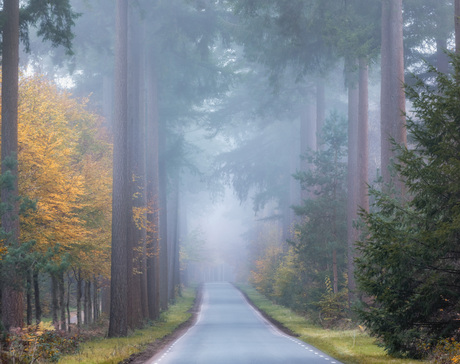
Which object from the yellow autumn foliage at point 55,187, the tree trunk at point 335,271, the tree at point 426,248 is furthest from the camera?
the tree trunk at point 335,271

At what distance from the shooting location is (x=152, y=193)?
37875 mm

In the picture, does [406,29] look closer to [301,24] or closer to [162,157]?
[301,24]

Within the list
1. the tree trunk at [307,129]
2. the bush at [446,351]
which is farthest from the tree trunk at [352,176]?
the tree trunk at [307,129]

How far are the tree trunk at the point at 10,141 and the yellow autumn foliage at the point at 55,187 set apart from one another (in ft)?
3.62

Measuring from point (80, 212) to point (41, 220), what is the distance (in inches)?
204

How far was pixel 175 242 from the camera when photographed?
6209 cm

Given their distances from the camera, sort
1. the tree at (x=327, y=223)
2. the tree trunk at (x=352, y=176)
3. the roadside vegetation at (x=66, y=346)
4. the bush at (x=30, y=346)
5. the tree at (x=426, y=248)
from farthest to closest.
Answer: the tree at (x=327, y=223) < the tree trunk at (x=352, y=176) < the roadside vegetation at (x=66, y=346) < the bush at (x=30, y=346) < the tree at (x=426, y=248)

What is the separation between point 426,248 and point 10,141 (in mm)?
11425

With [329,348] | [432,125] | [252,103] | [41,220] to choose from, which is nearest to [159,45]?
[252,103]

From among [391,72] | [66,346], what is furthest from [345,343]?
[391,72]

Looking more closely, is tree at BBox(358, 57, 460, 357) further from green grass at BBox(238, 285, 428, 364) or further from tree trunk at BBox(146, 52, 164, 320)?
tree trunk at BBox(146, 52, 164, 320)

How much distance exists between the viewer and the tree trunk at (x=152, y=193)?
35.3 meters

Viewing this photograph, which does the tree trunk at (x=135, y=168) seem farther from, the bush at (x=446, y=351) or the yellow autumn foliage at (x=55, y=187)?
the bush at (x=446, y=351)

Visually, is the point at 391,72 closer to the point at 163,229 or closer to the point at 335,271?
the point at 335,271
